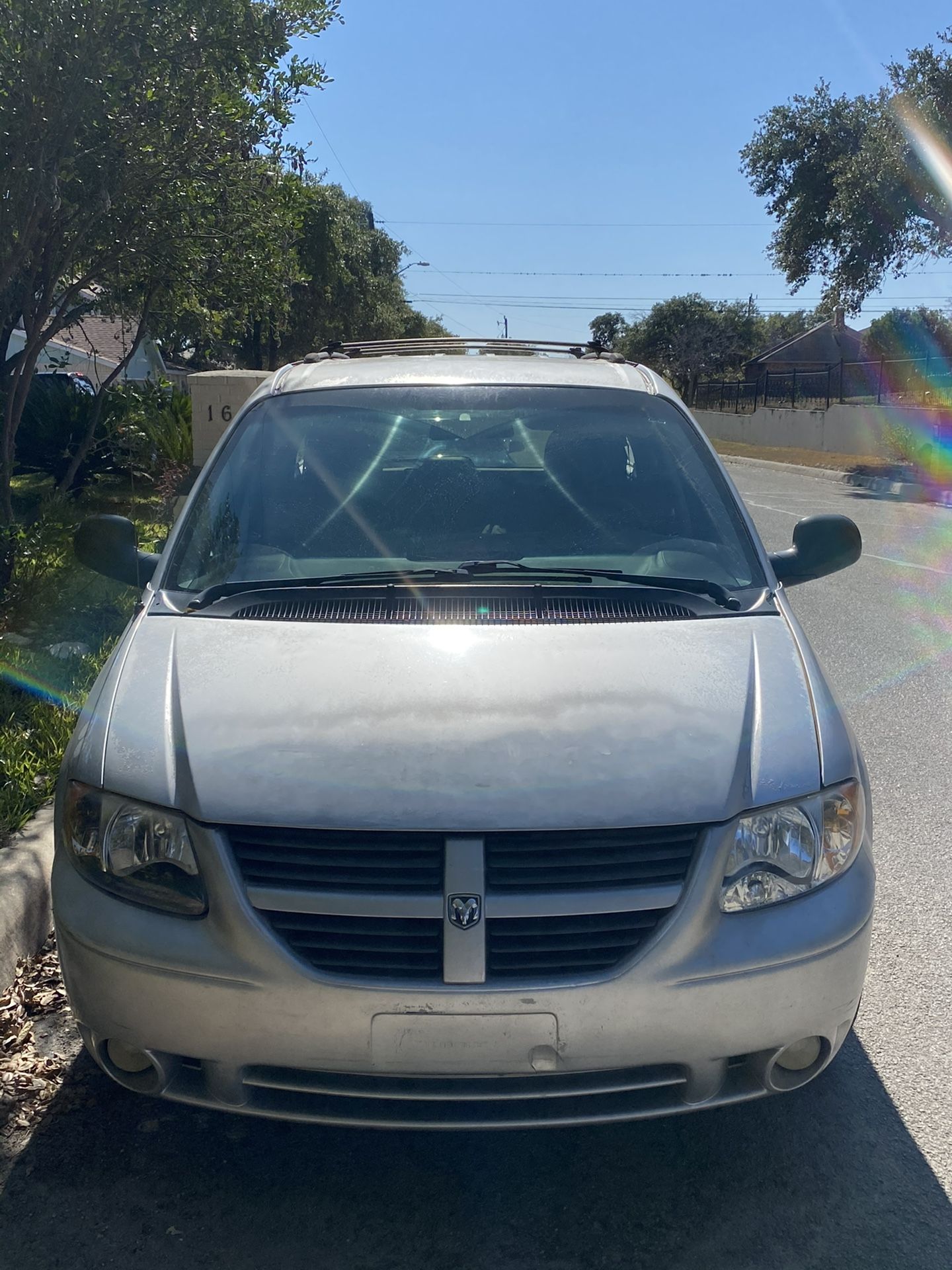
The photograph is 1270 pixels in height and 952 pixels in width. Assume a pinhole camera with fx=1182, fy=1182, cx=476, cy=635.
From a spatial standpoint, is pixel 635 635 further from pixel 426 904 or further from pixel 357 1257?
pixel 357 1257

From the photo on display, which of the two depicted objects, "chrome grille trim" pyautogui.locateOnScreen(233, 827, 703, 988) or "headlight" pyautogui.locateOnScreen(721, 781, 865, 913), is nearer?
"chrome grille trim" pyautogui.locateOnScreen(233, 827, 703, 988)

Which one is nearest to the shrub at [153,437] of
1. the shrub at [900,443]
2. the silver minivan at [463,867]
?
the silver minivan at [463,867]

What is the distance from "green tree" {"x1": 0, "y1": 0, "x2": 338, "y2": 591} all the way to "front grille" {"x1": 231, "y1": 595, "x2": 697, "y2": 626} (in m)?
4.43

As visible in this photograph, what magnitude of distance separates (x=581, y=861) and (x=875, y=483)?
21.5 m

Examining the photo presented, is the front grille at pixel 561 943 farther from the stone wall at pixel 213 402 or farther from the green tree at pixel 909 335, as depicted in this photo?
the green tree at pixel 909 335

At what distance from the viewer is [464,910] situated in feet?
7.60

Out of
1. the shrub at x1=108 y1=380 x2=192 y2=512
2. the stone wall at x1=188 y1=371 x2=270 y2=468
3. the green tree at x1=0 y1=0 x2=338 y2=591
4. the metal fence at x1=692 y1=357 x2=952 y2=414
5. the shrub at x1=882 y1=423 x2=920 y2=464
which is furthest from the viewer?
the metal fence at x1=692 y1=357 x2=952 y2=414

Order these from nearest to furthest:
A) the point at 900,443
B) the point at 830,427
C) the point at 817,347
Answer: the point at 900,443, the point at 830,427, the point at 817,347

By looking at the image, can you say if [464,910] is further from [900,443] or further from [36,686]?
[900,443]

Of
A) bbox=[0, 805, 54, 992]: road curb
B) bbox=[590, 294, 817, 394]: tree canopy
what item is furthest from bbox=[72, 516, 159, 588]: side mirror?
bbox=[590, 294, 817, 394]: tree canopy

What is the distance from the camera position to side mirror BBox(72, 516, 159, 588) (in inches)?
144

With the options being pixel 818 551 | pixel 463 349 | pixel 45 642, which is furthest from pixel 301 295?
pixel 818 551

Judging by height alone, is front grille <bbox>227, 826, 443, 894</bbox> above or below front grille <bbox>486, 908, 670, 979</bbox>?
above

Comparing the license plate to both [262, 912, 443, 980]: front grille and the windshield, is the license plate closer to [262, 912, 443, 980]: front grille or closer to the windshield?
[262, 912, 443, 980]: front grille
